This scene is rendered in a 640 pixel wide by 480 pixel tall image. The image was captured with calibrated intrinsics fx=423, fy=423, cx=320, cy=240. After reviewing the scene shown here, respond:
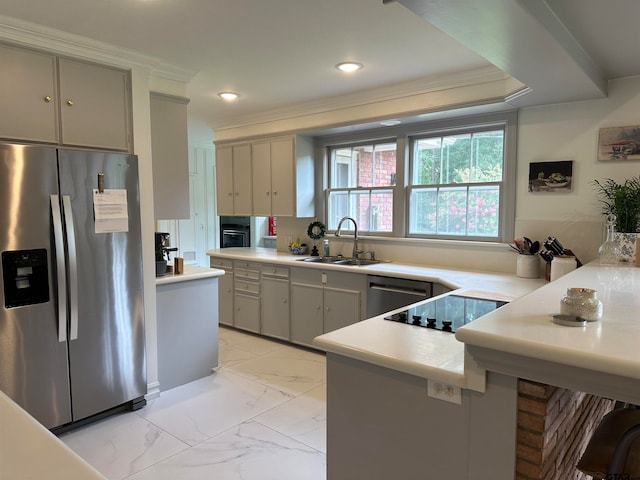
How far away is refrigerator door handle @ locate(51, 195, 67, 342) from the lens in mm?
2395

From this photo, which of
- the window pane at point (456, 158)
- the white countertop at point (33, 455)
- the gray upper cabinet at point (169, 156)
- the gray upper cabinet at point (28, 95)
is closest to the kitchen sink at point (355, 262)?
the window pane at point (456, 158)

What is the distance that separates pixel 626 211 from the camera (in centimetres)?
258

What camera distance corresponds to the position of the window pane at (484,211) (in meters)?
3.50

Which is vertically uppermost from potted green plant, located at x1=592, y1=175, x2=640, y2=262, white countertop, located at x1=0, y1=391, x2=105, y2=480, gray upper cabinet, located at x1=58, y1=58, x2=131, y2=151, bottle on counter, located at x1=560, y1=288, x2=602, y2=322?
gray upper cabinet, located at x1=58, y1=58, x2=131, y2=151

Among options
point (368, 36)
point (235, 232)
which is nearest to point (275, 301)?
point (235, 232)

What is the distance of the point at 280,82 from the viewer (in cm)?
353

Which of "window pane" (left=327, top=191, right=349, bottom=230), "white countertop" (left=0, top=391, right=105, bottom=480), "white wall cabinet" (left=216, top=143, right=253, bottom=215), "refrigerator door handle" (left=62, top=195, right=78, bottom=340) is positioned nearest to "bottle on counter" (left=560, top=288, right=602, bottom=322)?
"white countertop" (left=0, top=391, right=105, bottom=480)

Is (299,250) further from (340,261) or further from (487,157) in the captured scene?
(487,157)

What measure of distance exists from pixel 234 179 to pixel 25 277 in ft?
9.69

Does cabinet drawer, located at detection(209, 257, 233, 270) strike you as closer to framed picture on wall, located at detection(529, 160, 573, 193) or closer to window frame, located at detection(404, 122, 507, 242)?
window frame, located at detection(404, 122, 507, 242)

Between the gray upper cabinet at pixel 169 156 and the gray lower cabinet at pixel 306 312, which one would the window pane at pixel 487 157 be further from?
the gray upper cabinet at pixel 169 156

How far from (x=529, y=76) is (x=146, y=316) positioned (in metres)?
2.90

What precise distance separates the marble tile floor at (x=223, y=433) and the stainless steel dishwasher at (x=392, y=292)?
2.44 ft

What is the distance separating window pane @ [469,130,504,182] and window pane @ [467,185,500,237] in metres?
0.09
